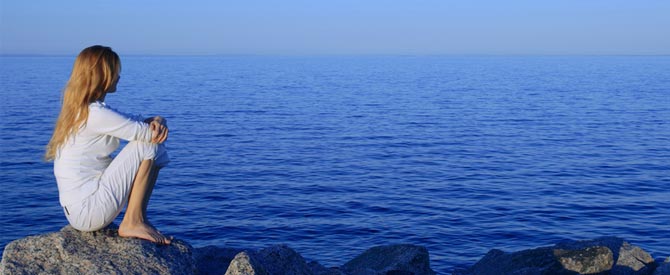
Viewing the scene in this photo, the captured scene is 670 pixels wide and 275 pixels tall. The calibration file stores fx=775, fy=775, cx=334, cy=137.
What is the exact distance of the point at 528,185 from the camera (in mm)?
26750

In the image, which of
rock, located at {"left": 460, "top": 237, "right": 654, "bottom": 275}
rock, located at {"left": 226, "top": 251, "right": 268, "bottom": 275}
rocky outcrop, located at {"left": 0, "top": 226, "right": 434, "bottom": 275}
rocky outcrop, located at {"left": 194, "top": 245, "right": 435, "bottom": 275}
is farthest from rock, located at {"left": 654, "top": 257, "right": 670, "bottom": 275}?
rock, located at {"left": 226, "top": 251, "right": 268, "bottom": 275}

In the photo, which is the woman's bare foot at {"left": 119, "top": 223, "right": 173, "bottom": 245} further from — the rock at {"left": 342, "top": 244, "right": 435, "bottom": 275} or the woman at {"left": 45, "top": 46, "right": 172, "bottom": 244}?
the rock at {"left": 342, "top": 244, "right": 435, "bottom": 275}

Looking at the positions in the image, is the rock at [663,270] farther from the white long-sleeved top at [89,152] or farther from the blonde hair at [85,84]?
the blonde hair at [85,84]

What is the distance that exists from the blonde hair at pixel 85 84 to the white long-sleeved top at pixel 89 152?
81mm

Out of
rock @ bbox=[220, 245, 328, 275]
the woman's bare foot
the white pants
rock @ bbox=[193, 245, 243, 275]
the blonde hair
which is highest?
the blonde hair

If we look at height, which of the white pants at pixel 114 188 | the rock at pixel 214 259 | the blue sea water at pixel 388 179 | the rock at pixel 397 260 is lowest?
the blue sea water at pixel 388 179

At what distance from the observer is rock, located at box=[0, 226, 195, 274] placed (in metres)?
8.09

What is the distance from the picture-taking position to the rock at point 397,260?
12435 mm

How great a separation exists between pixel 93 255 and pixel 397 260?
5.71m

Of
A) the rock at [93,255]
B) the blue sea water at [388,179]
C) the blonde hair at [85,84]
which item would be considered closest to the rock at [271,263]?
the rock at [93,255]

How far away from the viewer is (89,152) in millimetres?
8320

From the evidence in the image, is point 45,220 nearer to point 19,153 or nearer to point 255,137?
point 19,153

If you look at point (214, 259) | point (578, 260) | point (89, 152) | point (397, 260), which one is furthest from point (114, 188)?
point (578, 260)

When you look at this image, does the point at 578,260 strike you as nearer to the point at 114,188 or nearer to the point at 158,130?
the point at 158,130
